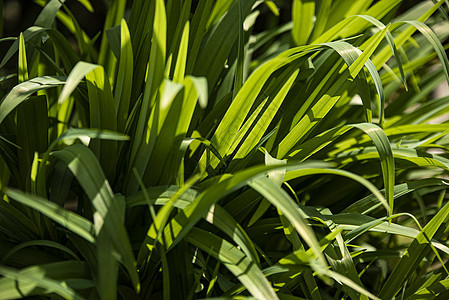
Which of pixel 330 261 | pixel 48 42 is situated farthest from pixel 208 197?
pixel 48 42

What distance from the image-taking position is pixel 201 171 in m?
0.62

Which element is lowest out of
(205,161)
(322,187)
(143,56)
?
(322,187)

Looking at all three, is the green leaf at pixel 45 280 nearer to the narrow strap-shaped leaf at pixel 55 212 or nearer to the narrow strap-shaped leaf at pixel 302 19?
the narrow strap-shaped leaf at pixel 55 212

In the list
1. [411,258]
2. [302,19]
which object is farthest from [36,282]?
[302,19]

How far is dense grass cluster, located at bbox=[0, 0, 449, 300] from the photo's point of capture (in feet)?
1.58

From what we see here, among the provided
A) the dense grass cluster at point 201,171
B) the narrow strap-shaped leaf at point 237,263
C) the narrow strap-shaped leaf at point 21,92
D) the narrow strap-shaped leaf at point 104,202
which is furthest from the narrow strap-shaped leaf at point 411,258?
the narrow strap-shaped leaf at point 21,92

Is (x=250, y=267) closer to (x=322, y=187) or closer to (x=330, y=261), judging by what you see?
(x=330, y=261)

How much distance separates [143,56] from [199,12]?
0.11m

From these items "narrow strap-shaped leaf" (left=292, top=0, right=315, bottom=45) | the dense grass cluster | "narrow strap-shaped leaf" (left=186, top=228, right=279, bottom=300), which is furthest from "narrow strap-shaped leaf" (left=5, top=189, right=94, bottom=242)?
"narrow strap-shaped leaf" (left=292, top=0, right=315, bottom=45)

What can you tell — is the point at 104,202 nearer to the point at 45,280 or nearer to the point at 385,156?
the point at 45,280

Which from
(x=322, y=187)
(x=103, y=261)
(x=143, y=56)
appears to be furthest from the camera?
(x=322, y=187)

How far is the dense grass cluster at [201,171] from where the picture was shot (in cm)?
48

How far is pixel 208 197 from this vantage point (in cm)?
48

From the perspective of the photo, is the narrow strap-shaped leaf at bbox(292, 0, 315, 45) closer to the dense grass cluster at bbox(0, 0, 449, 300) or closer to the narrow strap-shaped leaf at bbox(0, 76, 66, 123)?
the dense grass cluster at bbox(0, 0, 449, 300)
